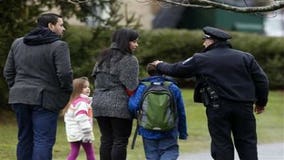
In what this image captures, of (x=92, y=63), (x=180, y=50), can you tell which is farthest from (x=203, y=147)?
(x=180, y=50)

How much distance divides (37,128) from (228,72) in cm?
211

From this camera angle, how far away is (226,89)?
8125mm

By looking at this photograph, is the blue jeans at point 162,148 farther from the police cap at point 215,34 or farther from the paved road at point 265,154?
the paved road at point 265,154

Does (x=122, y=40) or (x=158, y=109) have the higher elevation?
(x=122, y=40)

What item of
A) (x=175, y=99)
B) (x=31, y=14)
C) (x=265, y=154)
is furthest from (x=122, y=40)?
(x=31, y=14)

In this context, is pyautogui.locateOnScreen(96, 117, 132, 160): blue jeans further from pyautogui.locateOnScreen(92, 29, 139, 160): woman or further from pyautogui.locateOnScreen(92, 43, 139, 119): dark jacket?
pyautogui.locateOnScreen(92, 43, 139, 119): dark jacket

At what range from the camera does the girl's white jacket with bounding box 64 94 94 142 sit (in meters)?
9.18

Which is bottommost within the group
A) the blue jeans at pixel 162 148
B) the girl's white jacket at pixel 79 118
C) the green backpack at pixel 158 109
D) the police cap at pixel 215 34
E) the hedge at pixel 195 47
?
the hedge at pixel 195 47

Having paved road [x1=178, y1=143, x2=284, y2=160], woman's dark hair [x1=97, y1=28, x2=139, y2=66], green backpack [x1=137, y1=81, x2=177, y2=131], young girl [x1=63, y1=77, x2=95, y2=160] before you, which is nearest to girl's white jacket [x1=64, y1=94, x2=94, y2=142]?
young girl [x1=63, y1=77, x2=95, y2=160]

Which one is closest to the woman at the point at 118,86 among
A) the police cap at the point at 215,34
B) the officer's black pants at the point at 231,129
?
the police cap at the point at 215,34

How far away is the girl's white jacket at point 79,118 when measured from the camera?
361 inches

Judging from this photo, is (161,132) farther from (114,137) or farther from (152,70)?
(152,70)

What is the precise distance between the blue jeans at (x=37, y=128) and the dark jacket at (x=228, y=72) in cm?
143

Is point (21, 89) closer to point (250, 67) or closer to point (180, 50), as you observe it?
point (250, 67)
